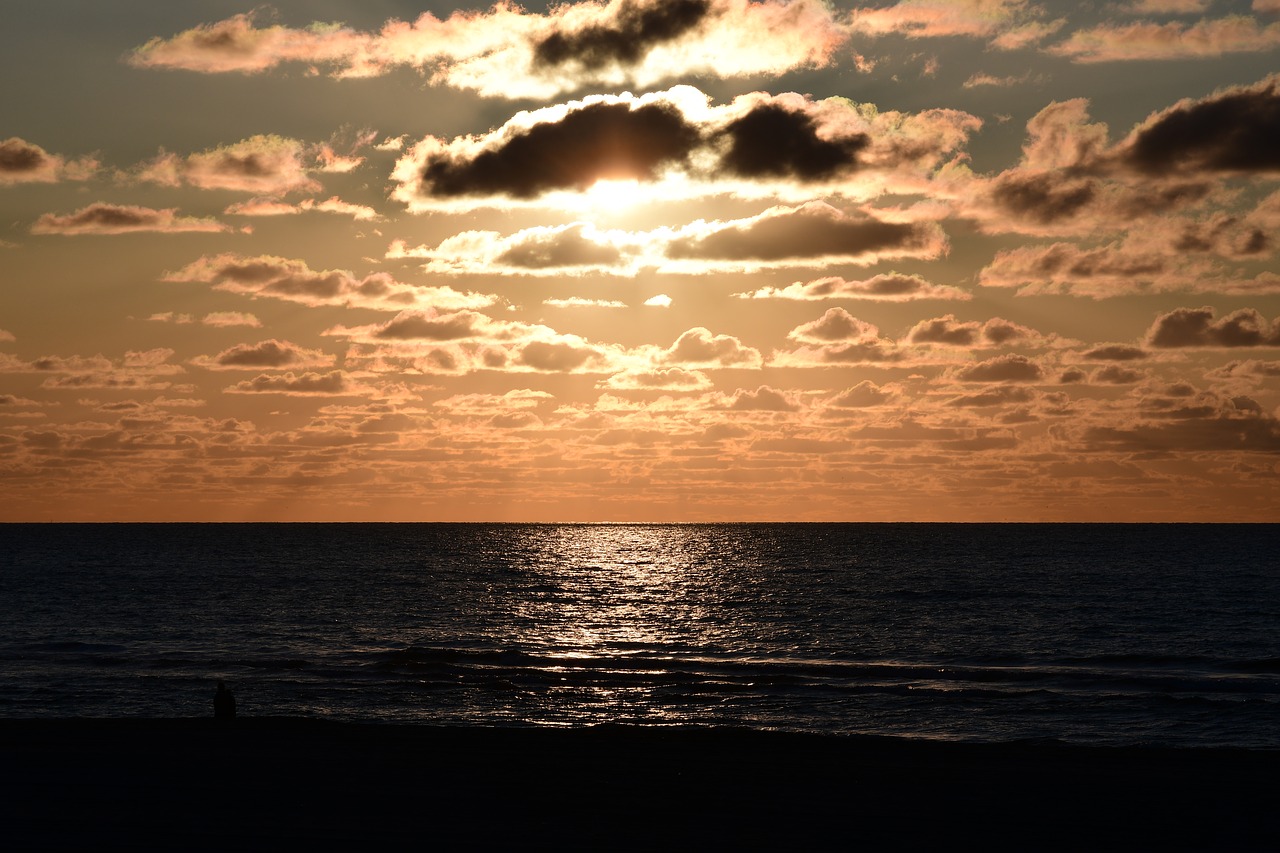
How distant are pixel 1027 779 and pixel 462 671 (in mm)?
32889

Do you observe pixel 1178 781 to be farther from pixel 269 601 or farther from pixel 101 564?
pixel 101 564

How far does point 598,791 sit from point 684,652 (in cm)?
4009

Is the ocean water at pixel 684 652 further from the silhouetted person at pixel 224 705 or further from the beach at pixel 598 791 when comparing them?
the beach at pixel 598 791

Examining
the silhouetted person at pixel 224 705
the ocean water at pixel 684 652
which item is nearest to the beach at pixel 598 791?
the silhouetted person at pixel 224 705

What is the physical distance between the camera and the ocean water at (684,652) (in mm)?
43469

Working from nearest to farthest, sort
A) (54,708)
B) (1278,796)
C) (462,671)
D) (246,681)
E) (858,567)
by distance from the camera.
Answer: (1278,796)
(54,708)
(246,681)
(462,671)
(858,567)

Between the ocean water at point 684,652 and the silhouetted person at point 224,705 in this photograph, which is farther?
the ocean water at point 684,652

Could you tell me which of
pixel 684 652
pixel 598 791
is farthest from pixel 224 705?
pixel 684 652

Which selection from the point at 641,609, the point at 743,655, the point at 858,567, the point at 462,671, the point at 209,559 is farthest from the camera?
the point at 209,559

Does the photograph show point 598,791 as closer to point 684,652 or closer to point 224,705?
point 224,705

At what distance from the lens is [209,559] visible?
17988 cm

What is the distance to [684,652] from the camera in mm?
65062

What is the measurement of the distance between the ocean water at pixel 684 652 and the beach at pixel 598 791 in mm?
8208

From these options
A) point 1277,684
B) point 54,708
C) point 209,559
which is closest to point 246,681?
point 54,708
